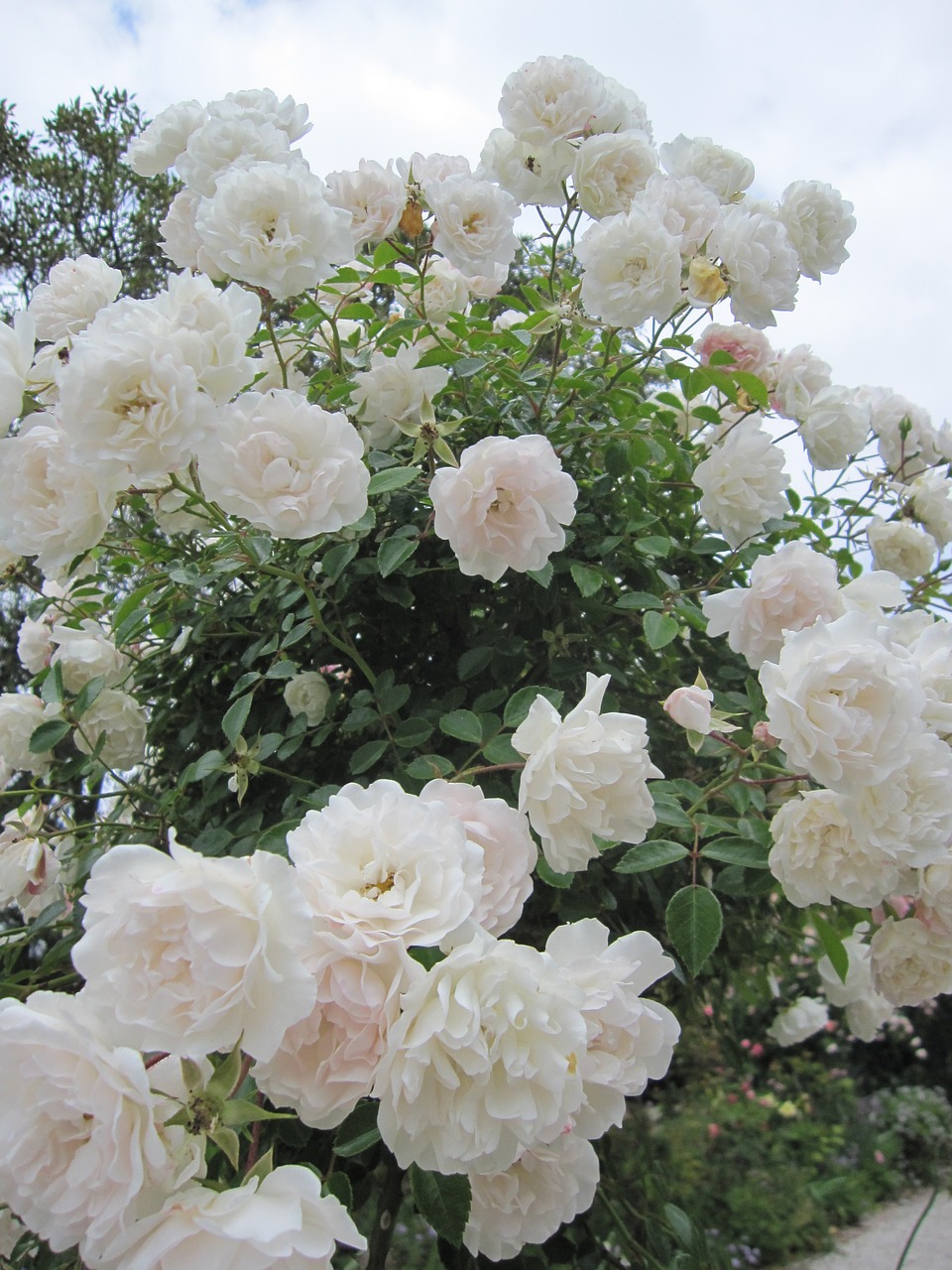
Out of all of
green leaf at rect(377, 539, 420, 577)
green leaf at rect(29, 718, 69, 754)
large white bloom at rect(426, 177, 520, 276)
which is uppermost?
large white bloom at rect(426, 177, 520, 276)

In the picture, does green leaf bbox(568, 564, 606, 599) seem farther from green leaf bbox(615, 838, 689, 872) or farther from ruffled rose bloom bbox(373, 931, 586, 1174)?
ruffled rose bloom bbox(373, 931, 586, 1174)

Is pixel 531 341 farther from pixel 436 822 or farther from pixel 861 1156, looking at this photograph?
pixel 861 1156

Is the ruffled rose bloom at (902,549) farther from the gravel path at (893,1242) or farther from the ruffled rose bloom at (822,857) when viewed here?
the gravel path at (893,1242)

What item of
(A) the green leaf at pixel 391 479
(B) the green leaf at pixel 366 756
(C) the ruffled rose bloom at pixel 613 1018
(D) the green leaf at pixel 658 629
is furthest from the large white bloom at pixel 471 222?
(C) the ruffled rose bloom at pixel 613 1018

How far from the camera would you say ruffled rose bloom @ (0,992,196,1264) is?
0.46 metres

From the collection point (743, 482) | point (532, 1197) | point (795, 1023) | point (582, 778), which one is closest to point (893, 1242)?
point (795, 1023)

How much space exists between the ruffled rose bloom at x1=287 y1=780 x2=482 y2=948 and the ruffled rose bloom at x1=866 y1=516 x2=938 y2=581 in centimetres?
114

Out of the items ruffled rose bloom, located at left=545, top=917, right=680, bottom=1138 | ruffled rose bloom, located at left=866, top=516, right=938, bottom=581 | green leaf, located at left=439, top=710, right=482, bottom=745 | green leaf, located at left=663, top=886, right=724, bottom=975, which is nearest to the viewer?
ruffled rose bloom, located at left=545, top=917, right=680, bottom=1138

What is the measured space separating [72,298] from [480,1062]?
3.45ft

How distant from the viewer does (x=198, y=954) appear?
47cm

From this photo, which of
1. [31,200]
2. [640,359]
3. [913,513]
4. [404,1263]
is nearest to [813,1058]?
[404,1263]

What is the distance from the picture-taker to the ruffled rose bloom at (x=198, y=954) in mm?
470

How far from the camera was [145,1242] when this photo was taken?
456mm

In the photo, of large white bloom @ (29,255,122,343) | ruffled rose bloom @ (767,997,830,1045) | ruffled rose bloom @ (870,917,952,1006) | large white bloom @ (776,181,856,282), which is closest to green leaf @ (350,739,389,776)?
ruffled rose bloom @ (870,917,952,1006)
